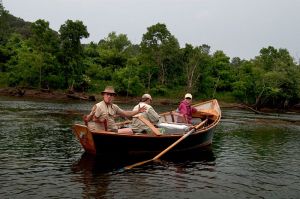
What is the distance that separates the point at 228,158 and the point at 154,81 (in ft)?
177

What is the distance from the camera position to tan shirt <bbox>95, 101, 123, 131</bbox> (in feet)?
41.8

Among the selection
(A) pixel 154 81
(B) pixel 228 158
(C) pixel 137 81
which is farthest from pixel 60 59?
(B) pixel 228 158

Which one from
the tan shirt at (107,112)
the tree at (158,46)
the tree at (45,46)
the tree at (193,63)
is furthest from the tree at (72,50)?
the tan shirt at (107,112)

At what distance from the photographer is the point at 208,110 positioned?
20484 mm

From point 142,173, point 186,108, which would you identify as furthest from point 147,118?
point 186,108

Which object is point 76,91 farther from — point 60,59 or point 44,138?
point 44,138

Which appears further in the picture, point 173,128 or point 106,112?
point 173,128

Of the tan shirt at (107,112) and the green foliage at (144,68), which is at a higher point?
the green foliage at (144,68)

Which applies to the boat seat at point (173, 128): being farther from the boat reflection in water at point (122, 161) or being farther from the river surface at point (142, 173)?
the river surface at point (142, 173)

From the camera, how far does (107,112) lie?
1301 centimetres

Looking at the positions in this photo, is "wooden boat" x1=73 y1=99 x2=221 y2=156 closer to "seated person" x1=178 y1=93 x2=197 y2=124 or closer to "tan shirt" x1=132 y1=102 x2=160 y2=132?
"tan shirt" x1=132 y1=102 x2=160 y2=132

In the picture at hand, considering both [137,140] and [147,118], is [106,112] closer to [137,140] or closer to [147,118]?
[137,140]

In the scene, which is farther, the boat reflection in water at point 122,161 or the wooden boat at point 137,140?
the wooden boat at point 137,140

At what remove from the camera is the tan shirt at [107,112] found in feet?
41.8
